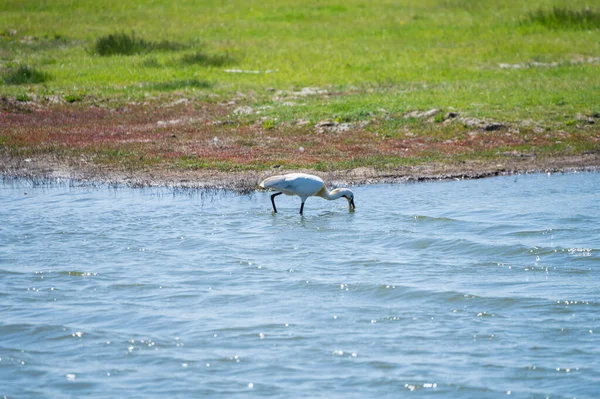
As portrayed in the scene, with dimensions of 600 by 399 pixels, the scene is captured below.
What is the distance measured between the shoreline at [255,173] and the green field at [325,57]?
1.26 m

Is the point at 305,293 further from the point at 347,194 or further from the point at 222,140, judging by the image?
the point at 222,140

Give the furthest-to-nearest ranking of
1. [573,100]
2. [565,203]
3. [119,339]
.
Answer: [573,100]
[565,203]
[119,339]

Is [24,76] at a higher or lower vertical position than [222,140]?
higher

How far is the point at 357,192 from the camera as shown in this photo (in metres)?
15.4

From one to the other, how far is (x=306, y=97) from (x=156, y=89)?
4134 millimetres

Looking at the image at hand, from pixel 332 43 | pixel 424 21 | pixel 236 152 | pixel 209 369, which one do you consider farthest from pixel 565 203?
pixel 424 21

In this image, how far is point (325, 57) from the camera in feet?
89.9

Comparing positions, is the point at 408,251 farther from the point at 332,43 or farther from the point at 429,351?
the point at 332,43

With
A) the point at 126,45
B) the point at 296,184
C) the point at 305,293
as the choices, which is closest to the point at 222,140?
the point at 296,184

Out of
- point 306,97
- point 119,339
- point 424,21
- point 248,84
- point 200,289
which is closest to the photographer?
point 119,339

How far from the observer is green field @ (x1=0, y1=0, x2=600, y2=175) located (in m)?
20.7

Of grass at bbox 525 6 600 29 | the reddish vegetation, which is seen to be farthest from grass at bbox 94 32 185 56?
grass at bbox 525 6 600 29

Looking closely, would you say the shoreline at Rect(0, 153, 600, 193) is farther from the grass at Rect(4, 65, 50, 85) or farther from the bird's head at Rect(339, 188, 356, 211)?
the grass at Rect(4, 65, 50, 85)

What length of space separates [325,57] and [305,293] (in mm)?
17636
